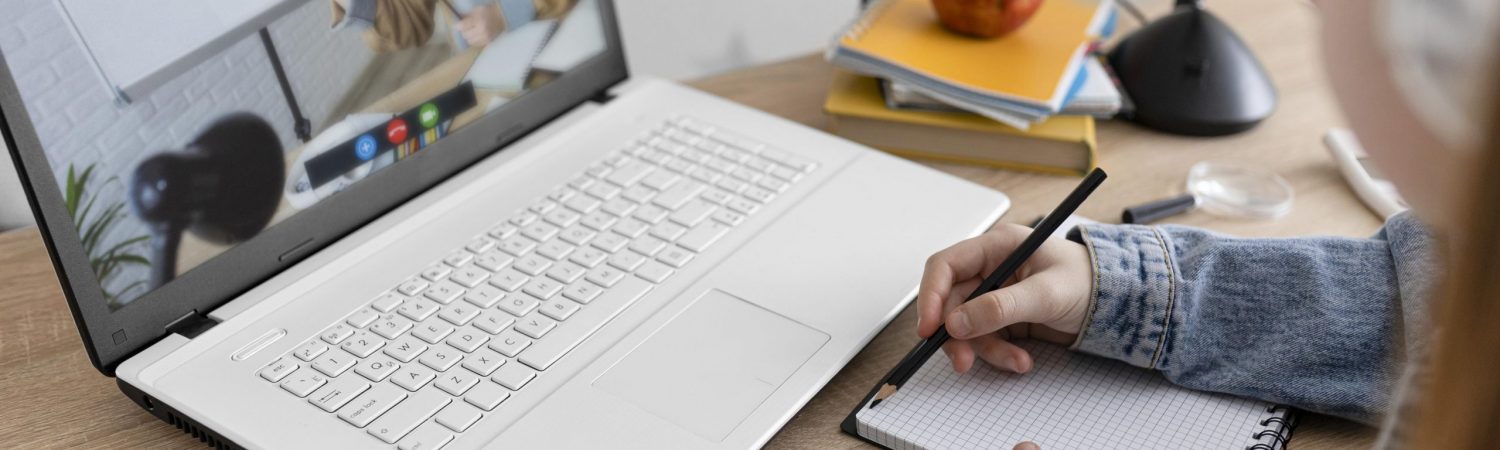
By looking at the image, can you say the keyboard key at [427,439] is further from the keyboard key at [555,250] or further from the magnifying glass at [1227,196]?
the magnifying glass at [1227,196]

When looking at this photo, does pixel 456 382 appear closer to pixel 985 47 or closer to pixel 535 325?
pixel 535 325

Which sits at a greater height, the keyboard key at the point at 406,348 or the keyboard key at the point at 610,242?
the keyboard key at the point at 406,348

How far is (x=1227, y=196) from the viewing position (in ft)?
2.99

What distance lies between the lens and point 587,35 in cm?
95

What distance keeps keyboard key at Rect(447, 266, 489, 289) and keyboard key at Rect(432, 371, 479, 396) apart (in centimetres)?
9

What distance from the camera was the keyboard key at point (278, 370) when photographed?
2.17ft

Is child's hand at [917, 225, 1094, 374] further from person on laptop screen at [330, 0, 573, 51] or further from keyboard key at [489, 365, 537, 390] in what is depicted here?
person on laptop screen at [330, 0, 573, 51]

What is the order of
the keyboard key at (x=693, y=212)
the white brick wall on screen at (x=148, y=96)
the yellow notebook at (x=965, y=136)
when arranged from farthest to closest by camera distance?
the yellow notebook at (x=965, y=136), the keyboard key at (x=693, y=212), the white brick wall on screen at (x=148, y=96)

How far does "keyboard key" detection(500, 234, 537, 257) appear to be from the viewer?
30.8 inches

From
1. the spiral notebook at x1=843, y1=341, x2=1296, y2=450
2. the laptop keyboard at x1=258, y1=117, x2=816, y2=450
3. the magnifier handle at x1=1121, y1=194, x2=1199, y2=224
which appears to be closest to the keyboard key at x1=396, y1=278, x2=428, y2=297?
the laptop keyboard at x1=258, y1=117, x2=816, y2=450

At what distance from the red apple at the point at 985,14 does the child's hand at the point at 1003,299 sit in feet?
1.03

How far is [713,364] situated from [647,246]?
14 centimetres

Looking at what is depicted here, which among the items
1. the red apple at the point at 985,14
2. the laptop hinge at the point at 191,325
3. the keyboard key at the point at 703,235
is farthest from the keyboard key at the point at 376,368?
the red apple at the point at 985,14

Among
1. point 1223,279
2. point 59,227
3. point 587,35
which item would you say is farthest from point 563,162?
point 1223,279
